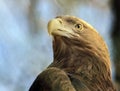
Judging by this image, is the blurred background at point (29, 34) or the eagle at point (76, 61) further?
the blurred background at point (29, 34)

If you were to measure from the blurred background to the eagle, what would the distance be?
1.31ft

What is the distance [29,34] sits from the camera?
1.54 meters

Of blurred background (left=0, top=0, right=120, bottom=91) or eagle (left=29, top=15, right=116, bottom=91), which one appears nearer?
eagle (left=29, top=15, right=116, bottom=91)

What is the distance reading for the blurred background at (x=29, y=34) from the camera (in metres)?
1.46

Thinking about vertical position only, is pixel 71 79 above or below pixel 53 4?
below

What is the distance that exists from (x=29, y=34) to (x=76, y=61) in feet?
1.76

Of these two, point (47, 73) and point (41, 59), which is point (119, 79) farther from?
point (47, 73)

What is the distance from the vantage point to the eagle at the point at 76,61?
3.14 feet

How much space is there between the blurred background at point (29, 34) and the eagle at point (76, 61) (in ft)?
1.31

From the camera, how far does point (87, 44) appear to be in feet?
3.53

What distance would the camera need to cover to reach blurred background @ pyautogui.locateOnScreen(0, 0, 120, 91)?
4.79ft

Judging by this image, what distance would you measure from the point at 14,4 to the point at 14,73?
A: 0.92 ft

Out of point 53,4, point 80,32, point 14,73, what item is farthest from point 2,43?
point 80,32

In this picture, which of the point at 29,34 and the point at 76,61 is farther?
the point at 29,34
